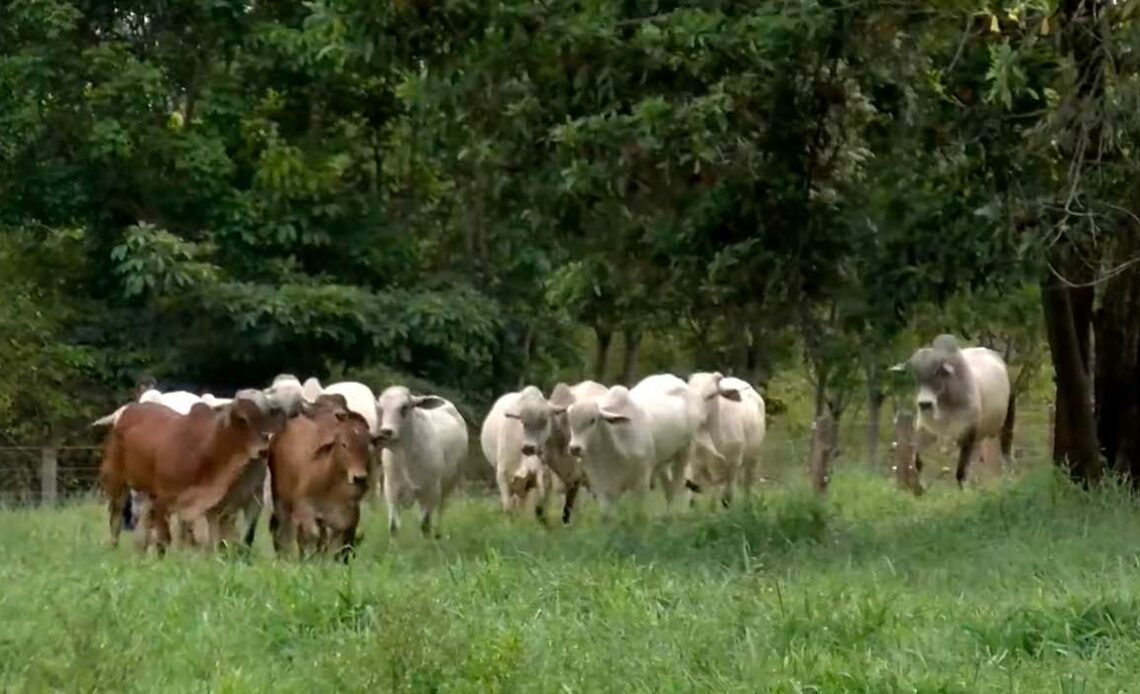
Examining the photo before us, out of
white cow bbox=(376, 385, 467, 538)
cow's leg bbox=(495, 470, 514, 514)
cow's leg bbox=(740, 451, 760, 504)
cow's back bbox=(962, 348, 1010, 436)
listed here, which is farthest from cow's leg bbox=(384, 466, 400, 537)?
cow's back bbox=(962, 348, 1010, 436)

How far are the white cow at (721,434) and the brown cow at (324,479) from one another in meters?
6.03

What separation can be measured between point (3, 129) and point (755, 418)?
9.11 m

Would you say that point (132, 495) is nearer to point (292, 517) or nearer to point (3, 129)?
point (292, 517)

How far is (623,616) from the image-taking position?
9117 mm

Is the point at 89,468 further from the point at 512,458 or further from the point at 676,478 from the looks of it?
the point at 512,458

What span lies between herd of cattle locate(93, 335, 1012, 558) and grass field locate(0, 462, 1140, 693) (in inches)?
25.1

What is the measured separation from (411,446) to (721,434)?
13.8 ft

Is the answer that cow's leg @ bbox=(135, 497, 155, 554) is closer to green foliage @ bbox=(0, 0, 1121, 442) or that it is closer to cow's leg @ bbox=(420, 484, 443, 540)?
cow's leg @ bbox=(420, 484, 443, 540)

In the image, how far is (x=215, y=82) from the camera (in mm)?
23500

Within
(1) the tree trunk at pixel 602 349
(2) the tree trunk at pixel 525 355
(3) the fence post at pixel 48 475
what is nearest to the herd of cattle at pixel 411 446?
(3) the fence post at pixel 48 475

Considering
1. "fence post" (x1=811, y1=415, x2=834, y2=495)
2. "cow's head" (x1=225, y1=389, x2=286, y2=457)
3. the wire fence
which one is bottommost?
the wire fence

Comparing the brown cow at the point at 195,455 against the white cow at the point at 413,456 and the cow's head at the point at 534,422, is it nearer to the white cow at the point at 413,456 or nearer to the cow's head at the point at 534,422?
the white cow at the point at 413,456

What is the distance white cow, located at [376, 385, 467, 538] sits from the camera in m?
15.3

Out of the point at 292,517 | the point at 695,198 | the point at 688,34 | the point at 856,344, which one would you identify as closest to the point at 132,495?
the point at 292,517
